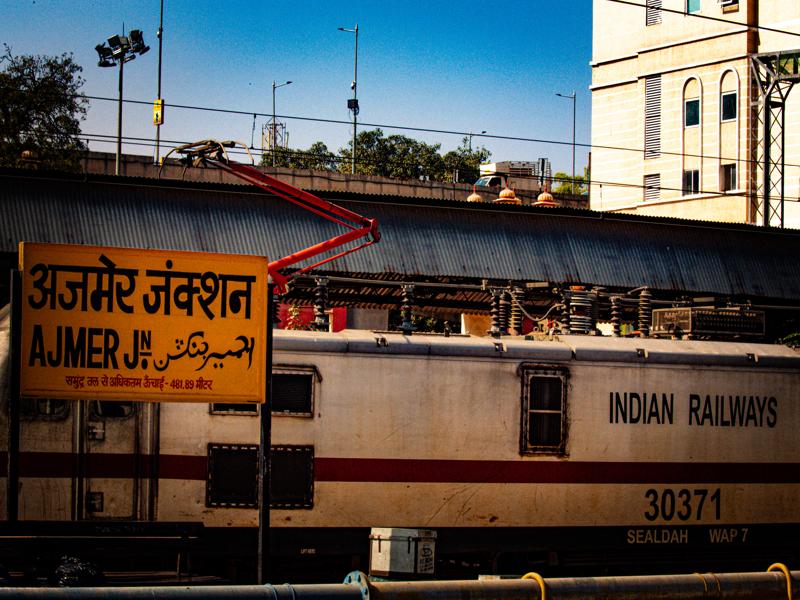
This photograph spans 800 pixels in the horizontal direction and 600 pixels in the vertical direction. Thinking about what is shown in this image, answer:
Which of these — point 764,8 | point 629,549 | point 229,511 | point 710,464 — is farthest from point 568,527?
point 764,8

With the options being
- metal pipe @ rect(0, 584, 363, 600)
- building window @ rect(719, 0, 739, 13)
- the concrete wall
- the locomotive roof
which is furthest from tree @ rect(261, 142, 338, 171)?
metal pipe @ rect(0, 584, 363, 600)

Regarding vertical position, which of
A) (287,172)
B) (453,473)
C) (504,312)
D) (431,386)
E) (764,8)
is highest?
(764,8)

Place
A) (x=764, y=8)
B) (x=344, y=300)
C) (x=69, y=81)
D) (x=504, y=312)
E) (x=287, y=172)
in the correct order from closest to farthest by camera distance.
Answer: (x=504, y=312) → (x=344, y=300) → (x=69, y=81) → (x=764, y=8) → (x=287, y=172)

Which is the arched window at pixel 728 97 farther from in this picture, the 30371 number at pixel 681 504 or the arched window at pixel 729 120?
the 30371 number at pixel 681 504

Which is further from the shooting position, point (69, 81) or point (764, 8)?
point (764, 8)

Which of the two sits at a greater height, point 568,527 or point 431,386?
point 431,386

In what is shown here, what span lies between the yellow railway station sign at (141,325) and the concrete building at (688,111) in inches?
1862

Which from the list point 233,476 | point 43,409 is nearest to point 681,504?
point 233,476

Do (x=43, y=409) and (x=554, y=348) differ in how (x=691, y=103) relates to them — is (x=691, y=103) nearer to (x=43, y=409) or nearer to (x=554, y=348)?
(x=554, y=348)

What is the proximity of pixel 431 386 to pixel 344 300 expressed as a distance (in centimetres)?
1134

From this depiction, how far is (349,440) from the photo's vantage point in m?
17.0

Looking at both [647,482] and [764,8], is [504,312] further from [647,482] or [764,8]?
[764,8]

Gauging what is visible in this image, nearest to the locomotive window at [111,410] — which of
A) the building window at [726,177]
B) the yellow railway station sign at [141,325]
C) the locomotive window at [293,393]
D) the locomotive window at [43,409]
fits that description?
the locomotive window at [43,409]

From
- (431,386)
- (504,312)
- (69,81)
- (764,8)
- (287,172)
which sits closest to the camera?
(431,386)
